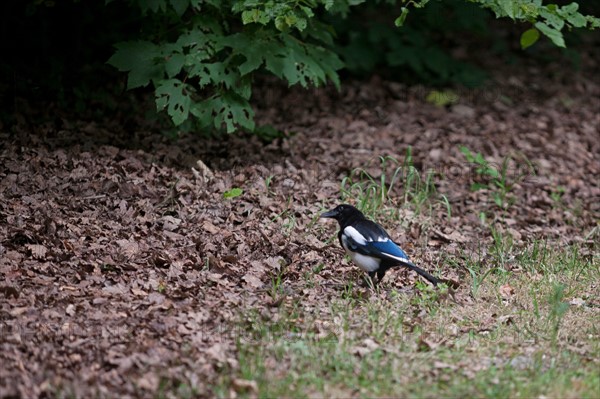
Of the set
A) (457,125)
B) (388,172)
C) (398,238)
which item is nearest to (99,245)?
(398,238)

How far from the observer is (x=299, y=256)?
644 cm

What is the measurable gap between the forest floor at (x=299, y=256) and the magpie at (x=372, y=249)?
20cm

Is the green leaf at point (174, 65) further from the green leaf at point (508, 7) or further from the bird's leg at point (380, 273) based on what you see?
the green leaf at point (508, 7)

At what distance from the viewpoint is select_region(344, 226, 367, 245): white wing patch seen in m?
5.88

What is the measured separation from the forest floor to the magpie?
202 mm

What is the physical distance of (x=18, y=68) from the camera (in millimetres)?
9133

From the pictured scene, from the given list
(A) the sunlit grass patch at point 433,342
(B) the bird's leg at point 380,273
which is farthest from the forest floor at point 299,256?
(B) the bird's leg at point 380,273

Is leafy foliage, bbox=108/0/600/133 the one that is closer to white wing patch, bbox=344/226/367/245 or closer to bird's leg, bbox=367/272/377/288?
white wing patch, bbox=344/226/367/245

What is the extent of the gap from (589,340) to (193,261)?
2873 mm

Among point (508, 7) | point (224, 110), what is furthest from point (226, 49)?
point (508, 7)

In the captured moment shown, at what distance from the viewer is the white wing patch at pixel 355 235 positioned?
588cm

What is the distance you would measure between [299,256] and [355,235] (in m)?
0.68

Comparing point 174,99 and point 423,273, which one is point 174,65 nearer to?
point 174,99

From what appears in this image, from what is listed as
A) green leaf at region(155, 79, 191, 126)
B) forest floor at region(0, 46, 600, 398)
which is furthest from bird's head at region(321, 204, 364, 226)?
green leaf at region(155, 79, 191, 126)
